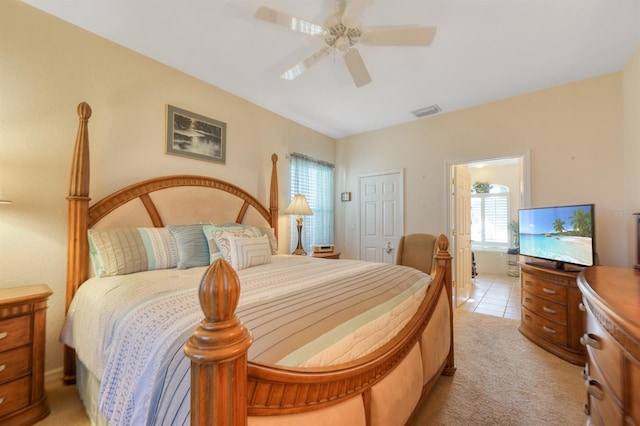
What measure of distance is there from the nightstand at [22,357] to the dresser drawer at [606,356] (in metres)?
2.63

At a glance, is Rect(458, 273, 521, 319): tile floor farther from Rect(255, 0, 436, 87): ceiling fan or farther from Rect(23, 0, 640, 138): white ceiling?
Rect(255, 0, 436, 87): ceiling fan

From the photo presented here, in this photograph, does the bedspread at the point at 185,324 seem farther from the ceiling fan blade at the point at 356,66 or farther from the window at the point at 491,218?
the window at the point at 491,218

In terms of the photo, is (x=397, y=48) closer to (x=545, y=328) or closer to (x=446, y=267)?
(x=446, y=267)

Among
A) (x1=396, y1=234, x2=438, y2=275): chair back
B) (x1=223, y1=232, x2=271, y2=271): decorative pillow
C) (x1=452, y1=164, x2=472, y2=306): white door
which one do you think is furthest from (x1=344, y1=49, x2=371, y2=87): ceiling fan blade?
(x1=452, y1=164, x2=472, y2=306): white door

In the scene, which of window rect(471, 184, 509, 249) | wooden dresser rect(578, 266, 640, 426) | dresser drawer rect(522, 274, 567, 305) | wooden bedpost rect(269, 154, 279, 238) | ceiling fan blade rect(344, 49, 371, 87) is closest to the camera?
wooden dresser rect(578, 266, 640, 426)

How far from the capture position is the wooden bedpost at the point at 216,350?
0.49m

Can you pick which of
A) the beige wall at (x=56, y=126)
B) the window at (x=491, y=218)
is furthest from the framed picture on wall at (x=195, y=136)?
the window at (x=491, y=218)

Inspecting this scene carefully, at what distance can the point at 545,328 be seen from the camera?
2.41 metres

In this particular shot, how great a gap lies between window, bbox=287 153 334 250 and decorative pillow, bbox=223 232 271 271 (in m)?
1.56

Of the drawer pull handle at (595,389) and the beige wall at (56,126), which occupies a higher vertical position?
the beige wall at (56,126)

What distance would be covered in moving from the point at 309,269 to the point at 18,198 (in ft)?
6.73

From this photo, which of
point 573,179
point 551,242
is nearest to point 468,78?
point 573,179

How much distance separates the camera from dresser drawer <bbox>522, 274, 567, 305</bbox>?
2.29 m

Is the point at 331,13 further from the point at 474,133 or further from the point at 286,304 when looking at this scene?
the point at 474,133
